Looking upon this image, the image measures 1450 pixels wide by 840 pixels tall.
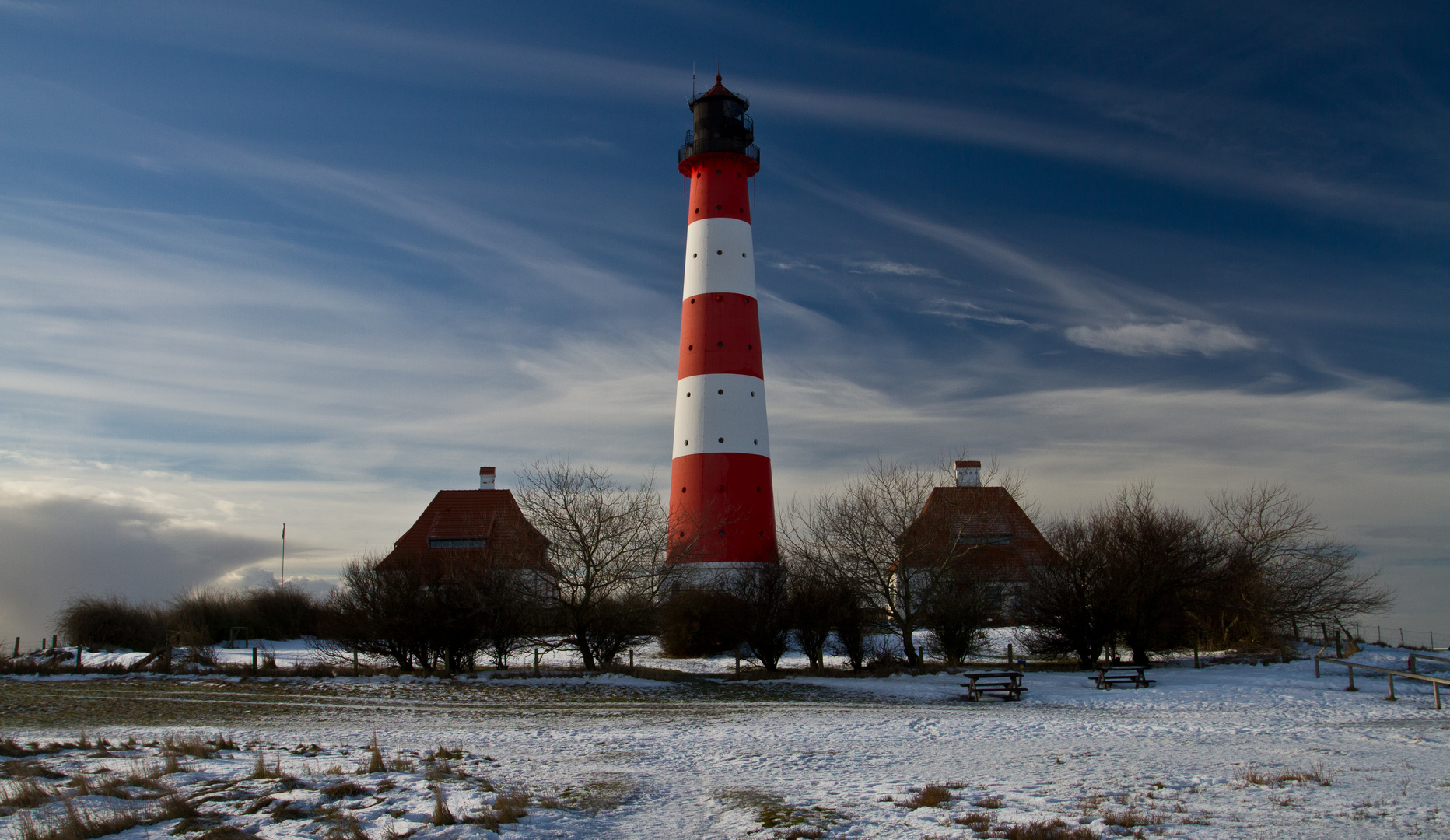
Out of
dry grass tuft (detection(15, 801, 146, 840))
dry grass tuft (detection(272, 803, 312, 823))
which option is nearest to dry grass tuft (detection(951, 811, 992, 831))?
dry grass tuft (detection(272, 803, 312, 823))

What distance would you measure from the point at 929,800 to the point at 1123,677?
1426cm

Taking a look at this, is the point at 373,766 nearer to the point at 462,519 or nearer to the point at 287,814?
the point at 287,814

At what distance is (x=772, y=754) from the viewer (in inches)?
479

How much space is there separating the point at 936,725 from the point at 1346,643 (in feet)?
60.0

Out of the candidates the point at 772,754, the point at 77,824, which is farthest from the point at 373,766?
the point at 772,754

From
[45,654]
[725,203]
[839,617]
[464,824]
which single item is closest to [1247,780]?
[464,824]

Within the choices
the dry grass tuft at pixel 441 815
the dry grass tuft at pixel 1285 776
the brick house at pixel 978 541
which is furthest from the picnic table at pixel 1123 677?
the dry grass tuft at pixel 441 815

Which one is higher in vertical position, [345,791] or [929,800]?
[345,791]

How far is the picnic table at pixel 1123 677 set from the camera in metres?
20.7

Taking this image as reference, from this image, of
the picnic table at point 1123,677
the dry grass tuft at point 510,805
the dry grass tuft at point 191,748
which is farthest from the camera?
the picnic table at point 1123,677

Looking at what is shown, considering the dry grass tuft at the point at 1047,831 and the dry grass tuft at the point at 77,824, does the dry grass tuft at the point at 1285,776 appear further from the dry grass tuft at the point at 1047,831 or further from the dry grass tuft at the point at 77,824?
the dry grass tuft at the point at 77,824

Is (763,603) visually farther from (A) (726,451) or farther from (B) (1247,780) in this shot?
(B) (1247,780)

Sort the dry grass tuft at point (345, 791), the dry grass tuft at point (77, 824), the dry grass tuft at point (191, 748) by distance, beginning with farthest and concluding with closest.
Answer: the dry grass tuft at point (191, 748) < the dry grass tuft at point (345, 791) < the dry grass tuft at point (77, 824)

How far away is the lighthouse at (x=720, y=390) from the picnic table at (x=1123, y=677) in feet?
41.8
